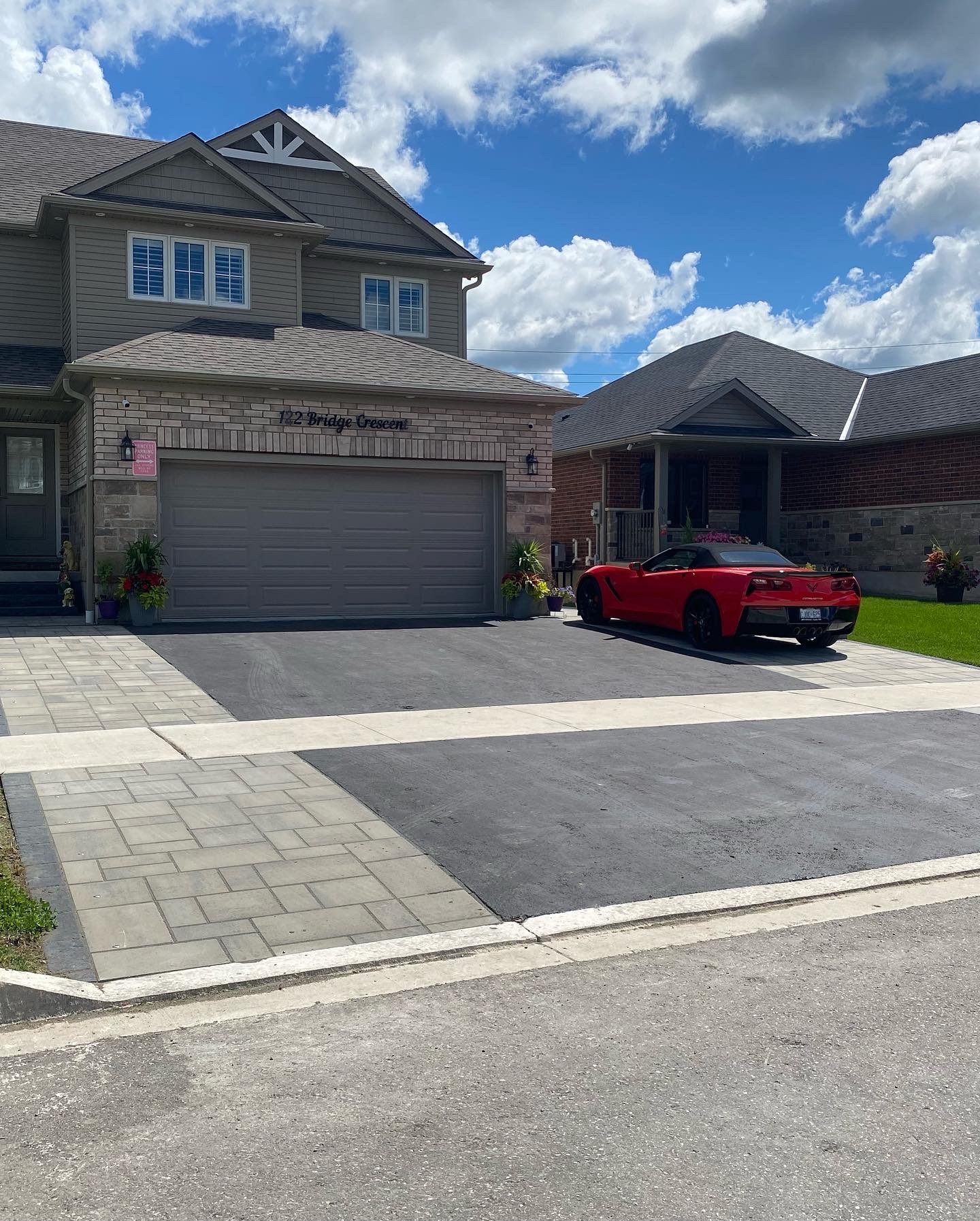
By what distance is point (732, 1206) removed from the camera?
309 centimetres

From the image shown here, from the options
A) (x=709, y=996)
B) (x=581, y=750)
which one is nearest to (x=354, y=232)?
(x=581, y=750)

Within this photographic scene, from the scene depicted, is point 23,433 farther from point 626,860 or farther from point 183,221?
point 626,860

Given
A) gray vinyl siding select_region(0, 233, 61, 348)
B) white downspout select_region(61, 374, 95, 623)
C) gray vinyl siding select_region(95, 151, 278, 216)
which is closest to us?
white downspout select_region(61, 374, 95, 623)

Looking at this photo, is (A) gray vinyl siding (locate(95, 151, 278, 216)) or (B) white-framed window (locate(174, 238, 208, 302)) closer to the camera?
(A) gray vinyl siding (locate(95, 151, 278, 216))

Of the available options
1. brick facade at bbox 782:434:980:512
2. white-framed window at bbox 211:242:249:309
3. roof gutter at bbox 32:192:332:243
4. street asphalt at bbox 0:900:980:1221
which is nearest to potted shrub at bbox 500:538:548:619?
white-framed window at bbox 211:242:249:309

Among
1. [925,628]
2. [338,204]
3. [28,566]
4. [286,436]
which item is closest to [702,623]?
[925,628]

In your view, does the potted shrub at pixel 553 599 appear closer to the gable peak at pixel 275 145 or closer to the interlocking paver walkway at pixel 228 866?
the gable peak at pixel 275 145

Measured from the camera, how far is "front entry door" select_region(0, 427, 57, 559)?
2019 cm

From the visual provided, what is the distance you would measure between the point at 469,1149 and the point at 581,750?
19.0ft

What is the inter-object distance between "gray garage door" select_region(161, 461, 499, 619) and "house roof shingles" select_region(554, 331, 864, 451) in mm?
7842

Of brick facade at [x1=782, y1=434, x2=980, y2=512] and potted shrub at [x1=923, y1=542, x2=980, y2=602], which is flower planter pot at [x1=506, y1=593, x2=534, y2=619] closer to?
potted shrub at [x1=923, y1=542, x2=980, y2=602]

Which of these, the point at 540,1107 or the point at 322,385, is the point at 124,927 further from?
the point at 322,385

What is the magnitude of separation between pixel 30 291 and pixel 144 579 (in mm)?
7402

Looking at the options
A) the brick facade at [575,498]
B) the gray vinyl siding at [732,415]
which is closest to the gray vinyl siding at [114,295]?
the gray vinyl siding at [732,415]
